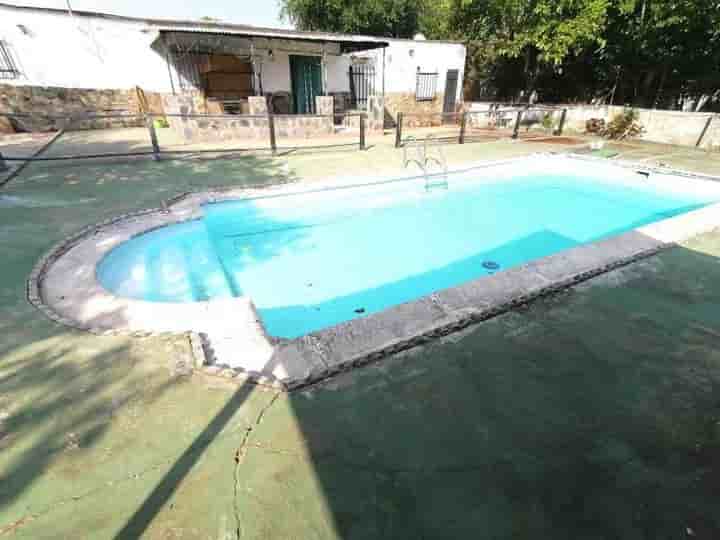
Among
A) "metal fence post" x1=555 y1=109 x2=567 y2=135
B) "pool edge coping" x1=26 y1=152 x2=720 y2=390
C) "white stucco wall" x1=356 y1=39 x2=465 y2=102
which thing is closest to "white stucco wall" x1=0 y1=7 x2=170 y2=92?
"white stucco wall" x1=356 y1=39 x2=465 y2=102

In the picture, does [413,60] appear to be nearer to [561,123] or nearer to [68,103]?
[561,123]

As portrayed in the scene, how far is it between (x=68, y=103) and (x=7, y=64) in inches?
62.4

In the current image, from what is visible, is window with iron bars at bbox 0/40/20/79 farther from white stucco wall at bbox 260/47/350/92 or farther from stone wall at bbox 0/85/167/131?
white stucco wall at bbox 260/47/350/92

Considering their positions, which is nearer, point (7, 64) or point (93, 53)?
point (7, 64)

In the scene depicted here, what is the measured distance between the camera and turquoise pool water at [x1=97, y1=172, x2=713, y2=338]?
14.3ft

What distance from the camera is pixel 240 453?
1.80m

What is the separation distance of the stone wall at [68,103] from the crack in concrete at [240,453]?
508 inches

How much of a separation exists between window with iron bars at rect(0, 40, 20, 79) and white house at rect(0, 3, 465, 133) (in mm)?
23

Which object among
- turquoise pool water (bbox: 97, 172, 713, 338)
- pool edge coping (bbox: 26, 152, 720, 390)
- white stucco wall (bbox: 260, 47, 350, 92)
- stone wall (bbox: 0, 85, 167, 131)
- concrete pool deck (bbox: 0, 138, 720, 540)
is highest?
white stucco wall (bbox: 260, 47, 350, 92)

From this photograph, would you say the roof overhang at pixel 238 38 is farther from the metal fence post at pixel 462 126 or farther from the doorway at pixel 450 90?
the metal fence post at pixel 462 126

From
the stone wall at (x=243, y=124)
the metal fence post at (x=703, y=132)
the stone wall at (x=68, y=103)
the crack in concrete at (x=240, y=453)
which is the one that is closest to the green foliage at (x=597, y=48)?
the metal fence post at (x=703, y=132)

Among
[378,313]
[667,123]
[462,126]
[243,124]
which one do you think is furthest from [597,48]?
[378,313]

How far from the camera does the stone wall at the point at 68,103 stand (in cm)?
1085

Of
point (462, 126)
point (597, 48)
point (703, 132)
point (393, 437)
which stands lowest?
point (393, 437)
